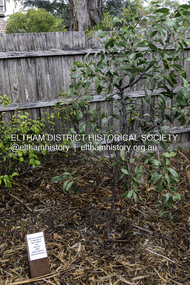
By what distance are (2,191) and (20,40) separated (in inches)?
70.6

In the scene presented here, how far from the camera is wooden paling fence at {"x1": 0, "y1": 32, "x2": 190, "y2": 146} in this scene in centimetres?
310

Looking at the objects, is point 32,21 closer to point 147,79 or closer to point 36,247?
point 147,79

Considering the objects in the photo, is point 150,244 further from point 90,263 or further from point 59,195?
point 59,195

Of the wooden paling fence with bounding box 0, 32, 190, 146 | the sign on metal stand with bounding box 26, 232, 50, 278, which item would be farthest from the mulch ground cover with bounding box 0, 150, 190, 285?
the wooden paling fence with bounding box 0, 32, 190, 146

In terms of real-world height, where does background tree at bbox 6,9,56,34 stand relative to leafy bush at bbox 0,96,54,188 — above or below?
above

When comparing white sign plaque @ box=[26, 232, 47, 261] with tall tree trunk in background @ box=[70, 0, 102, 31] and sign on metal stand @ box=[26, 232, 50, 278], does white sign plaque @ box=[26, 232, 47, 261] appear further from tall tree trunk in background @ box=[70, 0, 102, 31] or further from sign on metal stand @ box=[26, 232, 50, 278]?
tall tree trunk in background @ box=[70, 0, 102, 31]

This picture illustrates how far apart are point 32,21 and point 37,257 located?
39.4 feet

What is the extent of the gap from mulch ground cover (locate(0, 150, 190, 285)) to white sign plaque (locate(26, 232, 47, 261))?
0.58 ft

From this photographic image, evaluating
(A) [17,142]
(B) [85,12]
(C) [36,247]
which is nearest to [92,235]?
(C) [36,247]

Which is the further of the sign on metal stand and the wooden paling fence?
the wooden paling fence

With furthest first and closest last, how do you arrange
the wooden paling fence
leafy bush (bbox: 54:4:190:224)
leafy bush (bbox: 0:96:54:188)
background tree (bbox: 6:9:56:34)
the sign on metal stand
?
background tree (bbox: 6:9:56:34) → the wooden paling fence → leafy bush (bbox: 0:96:54:188) → the sign on metal stand → leafy bush (bbox: 54:4:190:224)

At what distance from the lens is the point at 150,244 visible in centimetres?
221

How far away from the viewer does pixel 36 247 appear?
188 centimetres

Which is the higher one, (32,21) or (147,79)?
(32,21)
